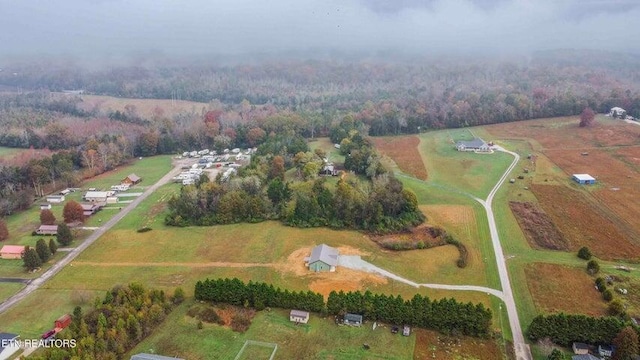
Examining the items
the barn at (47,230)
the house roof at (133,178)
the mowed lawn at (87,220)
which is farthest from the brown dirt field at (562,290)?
the house roof at (133,178)

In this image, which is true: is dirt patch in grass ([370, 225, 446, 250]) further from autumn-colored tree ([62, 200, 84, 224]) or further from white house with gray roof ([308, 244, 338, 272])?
autumn-colored tree ([62, 200, 84, 224])

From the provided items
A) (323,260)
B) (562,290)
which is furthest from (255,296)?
(562,290)

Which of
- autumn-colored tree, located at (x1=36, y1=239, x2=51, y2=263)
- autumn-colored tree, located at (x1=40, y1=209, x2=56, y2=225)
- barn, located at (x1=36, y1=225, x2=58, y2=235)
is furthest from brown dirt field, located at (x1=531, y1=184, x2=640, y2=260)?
autumn-colored tree, located at (x1=40, y1=209, x2=56, y2=225)

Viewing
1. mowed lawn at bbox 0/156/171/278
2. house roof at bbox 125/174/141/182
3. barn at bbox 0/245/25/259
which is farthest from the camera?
house roof at bbox 125/174/141/182

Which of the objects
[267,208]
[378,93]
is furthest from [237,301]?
[378,93]

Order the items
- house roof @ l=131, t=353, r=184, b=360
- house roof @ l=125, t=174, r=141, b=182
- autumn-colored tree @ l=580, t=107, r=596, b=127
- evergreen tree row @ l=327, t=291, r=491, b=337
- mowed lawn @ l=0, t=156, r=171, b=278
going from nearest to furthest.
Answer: house roof @ l=131, t=353, r=184, b=360, evergreen tree row @ l=327, t=291, r=491, b=337, mowed lawn @ l=0, t=156, r=171, b=278, house roof @ l=125, t=174, r=141, b=182, autumn-colored tree @ l=580, t=107, r=596, b=127

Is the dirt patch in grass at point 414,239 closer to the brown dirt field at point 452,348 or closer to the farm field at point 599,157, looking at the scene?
the brown dirt field at point 452,348

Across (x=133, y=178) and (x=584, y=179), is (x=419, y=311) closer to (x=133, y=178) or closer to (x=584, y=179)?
(x=584, y=179)
